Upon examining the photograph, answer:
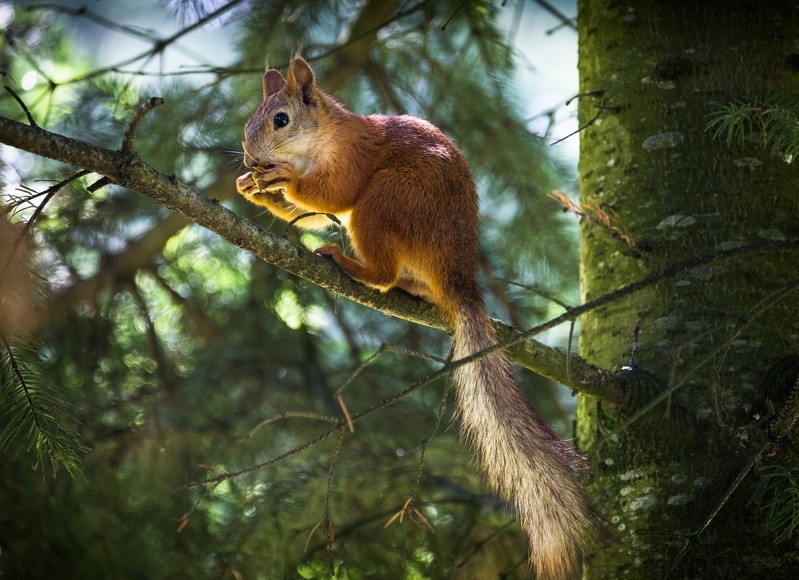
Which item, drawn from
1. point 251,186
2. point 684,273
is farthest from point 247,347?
point 684,273

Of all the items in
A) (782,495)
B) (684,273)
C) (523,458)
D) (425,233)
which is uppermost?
(425,233)

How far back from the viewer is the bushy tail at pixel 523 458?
164 cm

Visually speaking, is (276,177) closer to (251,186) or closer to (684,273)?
(251,186)

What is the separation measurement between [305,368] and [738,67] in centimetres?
192

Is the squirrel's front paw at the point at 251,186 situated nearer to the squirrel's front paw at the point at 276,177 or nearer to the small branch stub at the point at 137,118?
the squirrel's front paw at the point at 276,177

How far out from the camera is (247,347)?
3.41 metres

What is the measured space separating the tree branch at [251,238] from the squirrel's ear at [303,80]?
75 cm

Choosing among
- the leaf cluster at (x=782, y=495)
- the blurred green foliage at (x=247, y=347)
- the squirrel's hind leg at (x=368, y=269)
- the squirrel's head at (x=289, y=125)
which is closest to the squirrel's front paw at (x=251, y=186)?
the squirrel's head at (x=289, y=125)

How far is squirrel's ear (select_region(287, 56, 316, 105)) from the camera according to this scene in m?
2.49

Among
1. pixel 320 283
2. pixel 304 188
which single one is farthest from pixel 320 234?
pixel 320 283

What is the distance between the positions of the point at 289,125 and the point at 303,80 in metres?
0.17

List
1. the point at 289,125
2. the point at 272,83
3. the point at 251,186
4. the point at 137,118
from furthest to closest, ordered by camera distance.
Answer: the point at 272,83 < the point at 289,125 < the point at 251,186 < the point at 137,118

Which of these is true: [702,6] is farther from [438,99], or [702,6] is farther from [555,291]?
[555,291]

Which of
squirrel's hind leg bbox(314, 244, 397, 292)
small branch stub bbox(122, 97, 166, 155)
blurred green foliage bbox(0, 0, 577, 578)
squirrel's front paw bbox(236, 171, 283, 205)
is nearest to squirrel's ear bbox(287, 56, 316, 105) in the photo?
blurred green foliage bbox(0, 0, 577, 578)
